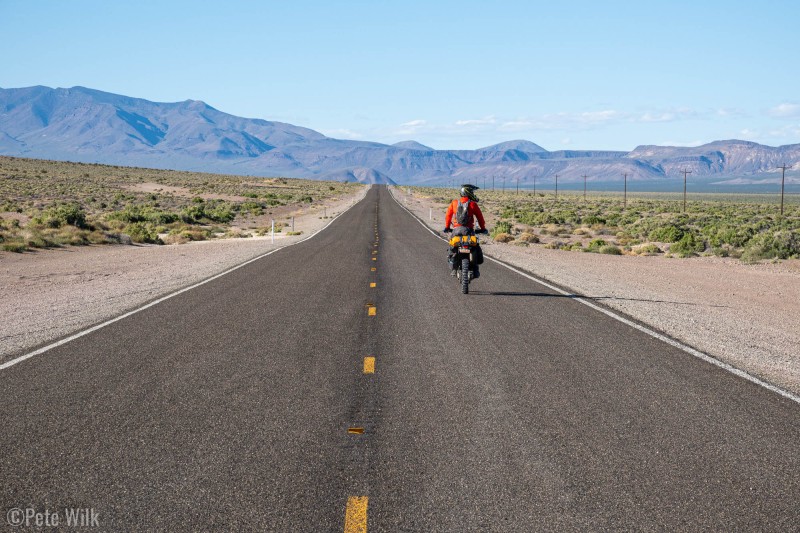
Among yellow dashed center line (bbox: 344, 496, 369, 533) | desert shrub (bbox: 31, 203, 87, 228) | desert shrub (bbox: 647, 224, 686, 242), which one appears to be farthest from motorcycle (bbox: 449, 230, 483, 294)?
desert shrub (bbox: 31, 203, 87, 228)

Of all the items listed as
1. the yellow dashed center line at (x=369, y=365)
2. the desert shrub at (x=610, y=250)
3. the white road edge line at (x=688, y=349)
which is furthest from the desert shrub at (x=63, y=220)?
the yellow dashed center line at (x=369, y=365)

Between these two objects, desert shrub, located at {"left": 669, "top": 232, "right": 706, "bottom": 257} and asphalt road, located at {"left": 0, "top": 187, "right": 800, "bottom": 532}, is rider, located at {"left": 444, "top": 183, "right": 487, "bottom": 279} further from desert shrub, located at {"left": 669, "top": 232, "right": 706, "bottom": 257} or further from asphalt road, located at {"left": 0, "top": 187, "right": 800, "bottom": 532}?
desert shrub, located at {"left": 669, "top": 232, "right": 706, "bottom": 257}

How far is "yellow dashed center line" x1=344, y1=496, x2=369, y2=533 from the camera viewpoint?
14.1 ft

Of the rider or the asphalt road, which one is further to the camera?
the rider

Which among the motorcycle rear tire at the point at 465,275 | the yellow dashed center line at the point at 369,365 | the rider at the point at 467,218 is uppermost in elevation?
the rider at the point at 467,218

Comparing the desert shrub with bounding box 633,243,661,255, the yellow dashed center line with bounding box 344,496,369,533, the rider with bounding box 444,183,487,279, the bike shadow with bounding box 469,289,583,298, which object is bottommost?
the desert shrub with bounding box 633,243,661,255

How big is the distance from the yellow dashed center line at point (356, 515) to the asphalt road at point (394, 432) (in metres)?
0.02

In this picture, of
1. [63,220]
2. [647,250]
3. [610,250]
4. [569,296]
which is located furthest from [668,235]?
[63,220]

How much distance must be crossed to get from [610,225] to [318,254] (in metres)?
32.6

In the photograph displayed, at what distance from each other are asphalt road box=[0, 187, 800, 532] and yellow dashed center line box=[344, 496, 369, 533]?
→ 0.05 feet

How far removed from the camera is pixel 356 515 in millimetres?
4473

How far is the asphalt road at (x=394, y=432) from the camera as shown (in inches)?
180

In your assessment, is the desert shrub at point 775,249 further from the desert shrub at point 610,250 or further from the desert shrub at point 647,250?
the desert shrub at point 610,250

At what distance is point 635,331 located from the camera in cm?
1045
